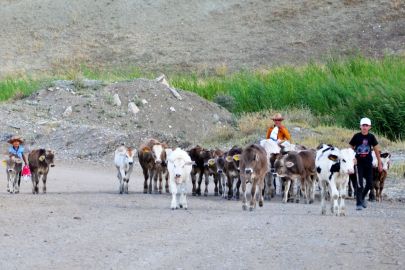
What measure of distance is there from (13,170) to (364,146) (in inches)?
366

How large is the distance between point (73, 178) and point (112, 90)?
1627cm

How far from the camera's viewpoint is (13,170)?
17438mm

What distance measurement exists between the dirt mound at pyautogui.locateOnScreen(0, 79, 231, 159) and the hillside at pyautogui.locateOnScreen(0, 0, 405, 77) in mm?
23449

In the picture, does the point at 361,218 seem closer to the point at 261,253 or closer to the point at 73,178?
the point at 261,253

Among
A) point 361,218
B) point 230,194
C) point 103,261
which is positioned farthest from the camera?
point 230,194

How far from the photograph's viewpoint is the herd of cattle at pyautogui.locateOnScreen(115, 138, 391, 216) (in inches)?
552

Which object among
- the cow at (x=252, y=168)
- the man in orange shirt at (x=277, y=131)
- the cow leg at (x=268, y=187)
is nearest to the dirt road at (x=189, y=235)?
the cow at (x=252, y=168)

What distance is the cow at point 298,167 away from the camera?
1648 cm

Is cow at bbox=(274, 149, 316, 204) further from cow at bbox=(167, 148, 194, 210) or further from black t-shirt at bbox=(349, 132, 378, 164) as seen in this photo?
cow at bbox=(167, 148, 194, 210)

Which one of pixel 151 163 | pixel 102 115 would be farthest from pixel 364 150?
pixel 102 115

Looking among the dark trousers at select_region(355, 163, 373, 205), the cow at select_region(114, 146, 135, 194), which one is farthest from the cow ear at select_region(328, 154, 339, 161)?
the cow at select_region(114, 146, 135, 194)

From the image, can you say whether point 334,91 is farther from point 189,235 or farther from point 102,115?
point 189,235

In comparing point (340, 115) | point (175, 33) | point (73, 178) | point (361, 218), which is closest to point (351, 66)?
point (340, 115)

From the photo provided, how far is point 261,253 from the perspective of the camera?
970cm
